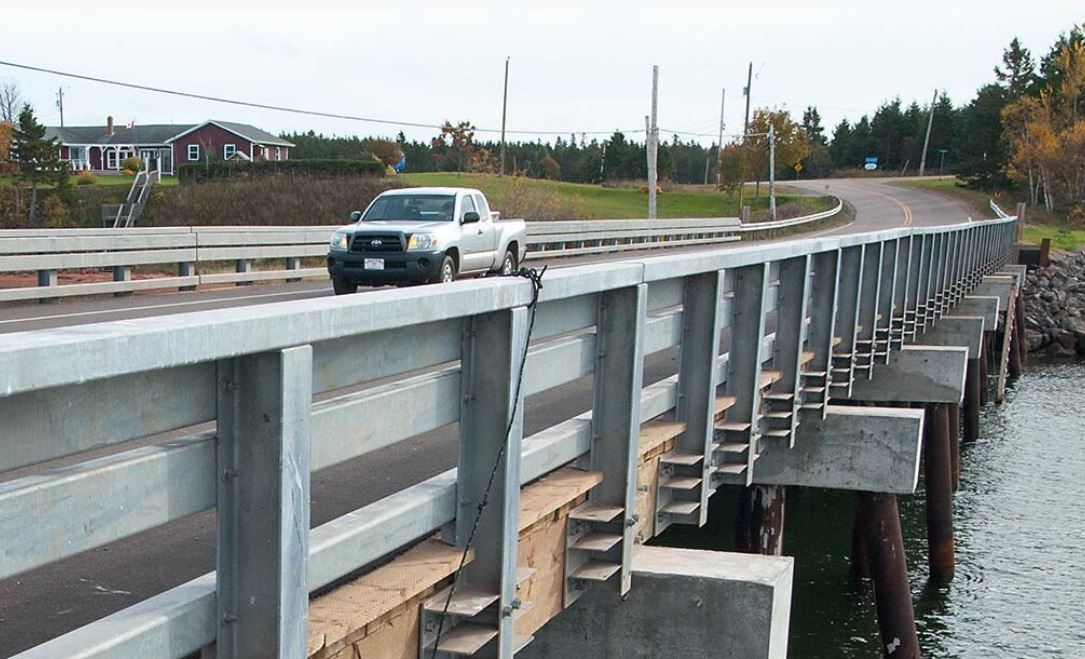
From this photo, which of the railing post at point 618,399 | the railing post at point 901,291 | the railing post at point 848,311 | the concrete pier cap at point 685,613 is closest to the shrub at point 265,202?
the railing post at point 901,291

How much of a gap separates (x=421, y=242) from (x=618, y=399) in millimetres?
14332

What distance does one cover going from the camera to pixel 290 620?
3469 mm

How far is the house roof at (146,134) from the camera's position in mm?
102500

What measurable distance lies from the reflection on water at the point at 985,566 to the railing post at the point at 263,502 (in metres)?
10.7

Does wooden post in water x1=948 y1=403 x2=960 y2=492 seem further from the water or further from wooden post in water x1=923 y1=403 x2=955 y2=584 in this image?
wooden post in water x1=923 y1=403 x2=955 y2=584

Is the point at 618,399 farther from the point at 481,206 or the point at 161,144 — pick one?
the point at 161,144

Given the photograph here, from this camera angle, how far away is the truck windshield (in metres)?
21.5

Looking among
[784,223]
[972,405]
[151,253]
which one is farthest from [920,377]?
[784,223]

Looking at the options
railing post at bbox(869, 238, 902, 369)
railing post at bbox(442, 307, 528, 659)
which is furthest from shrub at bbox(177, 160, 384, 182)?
railing post at bbox(442, 307, 528, 659)

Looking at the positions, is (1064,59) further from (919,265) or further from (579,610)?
(579,610)

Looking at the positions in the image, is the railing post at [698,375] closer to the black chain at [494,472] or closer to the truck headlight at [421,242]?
the black chain at [494,472]

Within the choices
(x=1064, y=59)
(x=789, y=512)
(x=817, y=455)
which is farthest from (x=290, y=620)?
(x=1064, y=59)

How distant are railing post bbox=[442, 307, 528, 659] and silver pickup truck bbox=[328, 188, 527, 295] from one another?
604 inches

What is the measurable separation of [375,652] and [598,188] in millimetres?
110805
